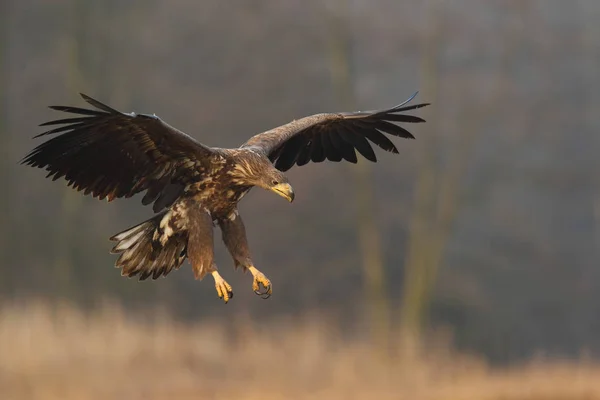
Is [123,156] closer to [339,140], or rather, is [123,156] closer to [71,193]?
[339,140]

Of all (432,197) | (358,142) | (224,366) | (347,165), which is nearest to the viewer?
(358,142)

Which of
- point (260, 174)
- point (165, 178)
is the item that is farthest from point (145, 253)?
point (260, 174)

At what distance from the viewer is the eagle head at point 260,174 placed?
5.16 metres

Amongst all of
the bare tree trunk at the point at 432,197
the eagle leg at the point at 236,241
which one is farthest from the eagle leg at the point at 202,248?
the bare tree trunk at the point at 432,197

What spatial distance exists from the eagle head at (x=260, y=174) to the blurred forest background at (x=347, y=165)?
9722 mm

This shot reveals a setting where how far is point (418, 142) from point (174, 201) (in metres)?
12.5

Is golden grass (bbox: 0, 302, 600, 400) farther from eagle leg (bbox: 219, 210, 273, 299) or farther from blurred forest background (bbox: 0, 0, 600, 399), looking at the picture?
eagle leg (bbox: 219, 210, 273, 299)

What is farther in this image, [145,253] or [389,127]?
[389,127]

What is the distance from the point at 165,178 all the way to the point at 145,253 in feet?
1.62

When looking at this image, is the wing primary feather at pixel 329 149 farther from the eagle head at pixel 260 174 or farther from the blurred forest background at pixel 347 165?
the blurred forest background at pixel 347 165

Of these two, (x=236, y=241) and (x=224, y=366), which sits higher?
(x=236, y=241)

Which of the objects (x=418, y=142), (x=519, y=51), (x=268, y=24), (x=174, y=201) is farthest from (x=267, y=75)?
(x=174, y=201)

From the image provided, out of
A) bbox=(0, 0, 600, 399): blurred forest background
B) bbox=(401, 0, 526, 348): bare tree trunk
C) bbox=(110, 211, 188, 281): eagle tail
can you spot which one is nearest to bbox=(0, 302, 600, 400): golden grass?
bbox=(0, 0, 600, 399): blurred forest background

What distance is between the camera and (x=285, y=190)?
5133 millimetres
